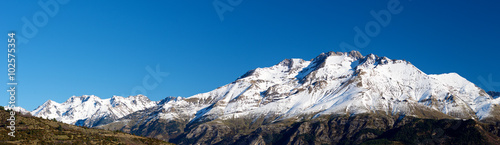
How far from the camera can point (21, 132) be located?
5167 inches

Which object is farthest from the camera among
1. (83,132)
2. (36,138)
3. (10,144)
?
(83,132)

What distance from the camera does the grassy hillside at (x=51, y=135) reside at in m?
128

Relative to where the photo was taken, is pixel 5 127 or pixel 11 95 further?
pixel 5 127

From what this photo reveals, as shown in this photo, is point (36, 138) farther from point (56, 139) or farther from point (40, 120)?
point (40, 120)

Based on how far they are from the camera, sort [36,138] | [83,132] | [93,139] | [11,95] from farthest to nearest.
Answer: [83,132] < [93,139] < [36,138] < [11,95]

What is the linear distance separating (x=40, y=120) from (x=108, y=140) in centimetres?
2546

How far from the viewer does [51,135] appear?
138500 millimetres

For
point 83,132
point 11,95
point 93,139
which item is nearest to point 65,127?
point 83,132

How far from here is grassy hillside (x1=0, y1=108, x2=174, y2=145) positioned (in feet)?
420

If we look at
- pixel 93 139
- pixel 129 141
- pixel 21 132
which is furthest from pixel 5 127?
pixel 129 141

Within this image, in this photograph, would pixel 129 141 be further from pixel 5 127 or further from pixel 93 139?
pixel 5 127

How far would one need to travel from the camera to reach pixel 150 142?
159875 mm

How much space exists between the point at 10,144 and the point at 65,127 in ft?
126

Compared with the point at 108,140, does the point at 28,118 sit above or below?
above
